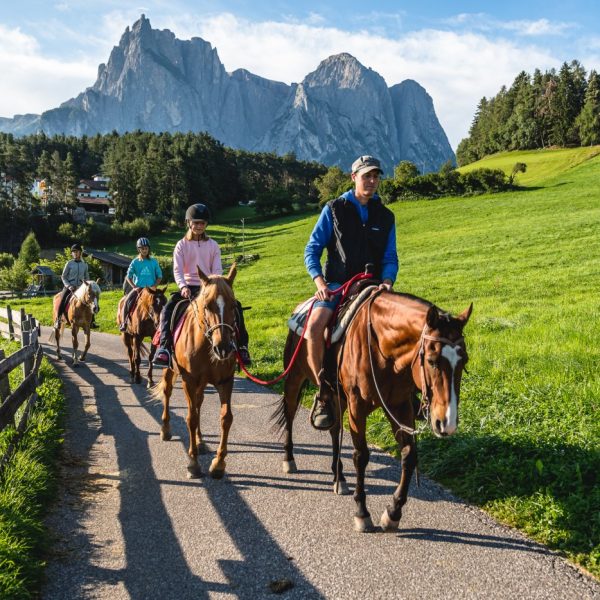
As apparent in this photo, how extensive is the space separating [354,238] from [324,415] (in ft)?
7.21

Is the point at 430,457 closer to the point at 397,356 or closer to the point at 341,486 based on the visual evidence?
the point at 341,486

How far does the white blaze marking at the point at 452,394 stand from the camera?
→ 12.3ft

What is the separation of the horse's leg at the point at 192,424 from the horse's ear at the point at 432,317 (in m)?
3.89

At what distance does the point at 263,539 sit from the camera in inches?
187

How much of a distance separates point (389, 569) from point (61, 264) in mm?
60126

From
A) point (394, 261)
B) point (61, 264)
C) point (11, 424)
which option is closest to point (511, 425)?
point (394, 261)

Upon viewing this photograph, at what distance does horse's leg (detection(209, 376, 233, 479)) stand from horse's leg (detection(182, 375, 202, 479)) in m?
0.22

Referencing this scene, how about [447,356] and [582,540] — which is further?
[582,540]

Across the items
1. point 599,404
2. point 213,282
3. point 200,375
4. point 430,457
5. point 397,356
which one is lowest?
point 430,457

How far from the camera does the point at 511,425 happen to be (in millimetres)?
6586

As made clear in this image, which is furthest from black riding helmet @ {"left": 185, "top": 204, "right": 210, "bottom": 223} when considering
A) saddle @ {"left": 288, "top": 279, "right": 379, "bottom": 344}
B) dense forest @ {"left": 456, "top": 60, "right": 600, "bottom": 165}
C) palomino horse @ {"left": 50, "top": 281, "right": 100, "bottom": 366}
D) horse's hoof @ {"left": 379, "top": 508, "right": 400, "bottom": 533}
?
dense forest @ {"left": 456, "top": 60, "right": 600, "bottom": 165}

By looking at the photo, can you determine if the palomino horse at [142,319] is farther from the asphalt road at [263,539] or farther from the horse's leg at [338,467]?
the horse's leg at [338,467]

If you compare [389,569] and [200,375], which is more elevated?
[200,375]

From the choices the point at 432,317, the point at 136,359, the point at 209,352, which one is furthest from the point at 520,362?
the point at 136,359
